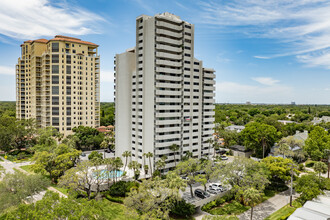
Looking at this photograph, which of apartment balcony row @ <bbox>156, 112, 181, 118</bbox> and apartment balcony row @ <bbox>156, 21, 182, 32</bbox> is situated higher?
apartment balcony row @ <bbox>156, 21, 182, 32</bbox>

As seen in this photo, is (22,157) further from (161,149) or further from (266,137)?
(266,137)

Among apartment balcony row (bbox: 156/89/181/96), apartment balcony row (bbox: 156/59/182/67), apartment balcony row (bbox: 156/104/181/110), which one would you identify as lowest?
apartment balcony row (bbox: 156/104/181/110)

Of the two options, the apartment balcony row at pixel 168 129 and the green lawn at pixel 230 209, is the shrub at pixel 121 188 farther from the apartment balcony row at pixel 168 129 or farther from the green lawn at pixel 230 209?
the green lawn at pixel 230 209

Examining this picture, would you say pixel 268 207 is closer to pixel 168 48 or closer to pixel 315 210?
pixel 315 210

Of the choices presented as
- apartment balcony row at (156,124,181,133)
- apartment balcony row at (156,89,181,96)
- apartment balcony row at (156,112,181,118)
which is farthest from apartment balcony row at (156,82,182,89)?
apartment balcony row at (156,124,181,133)

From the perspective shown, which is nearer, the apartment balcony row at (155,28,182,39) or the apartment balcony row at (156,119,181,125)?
the apartment balcony row at (156,119,181,125)

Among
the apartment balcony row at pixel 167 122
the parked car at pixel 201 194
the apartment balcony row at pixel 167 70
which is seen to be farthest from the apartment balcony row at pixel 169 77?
the parked car at pixel 201 194

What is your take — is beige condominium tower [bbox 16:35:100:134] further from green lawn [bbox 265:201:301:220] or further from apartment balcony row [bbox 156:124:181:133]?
green lawn [bbox 265:201:301:220]

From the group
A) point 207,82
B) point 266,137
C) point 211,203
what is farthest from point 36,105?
point 266,137
